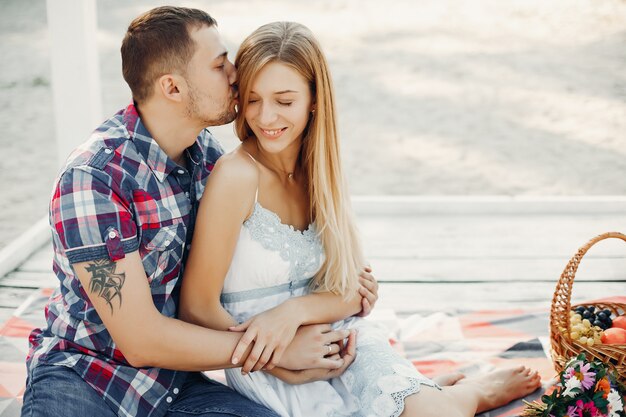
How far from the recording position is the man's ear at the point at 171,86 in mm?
2055

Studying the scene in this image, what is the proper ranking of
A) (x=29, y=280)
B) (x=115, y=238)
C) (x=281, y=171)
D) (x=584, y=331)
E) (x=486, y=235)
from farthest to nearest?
1. (x=486, y=235)
2. (x=29, y=280)
3. (x=584, y=331)
4. (x=281, y=171)
5. (x=115, y=238)

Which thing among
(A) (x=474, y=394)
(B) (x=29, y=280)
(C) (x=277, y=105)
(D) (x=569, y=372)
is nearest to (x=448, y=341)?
(A) (x=474, y=394)

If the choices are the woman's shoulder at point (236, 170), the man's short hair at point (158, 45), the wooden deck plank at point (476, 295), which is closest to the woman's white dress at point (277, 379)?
the woman's shoulder at point (236, 170)

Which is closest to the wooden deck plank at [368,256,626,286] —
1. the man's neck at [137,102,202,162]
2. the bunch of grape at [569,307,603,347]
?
the bunch of grape at [569,307,603,347]

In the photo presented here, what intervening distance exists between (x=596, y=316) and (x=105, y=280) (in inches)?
62.0

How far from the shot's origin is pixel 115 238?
1847 millimetres

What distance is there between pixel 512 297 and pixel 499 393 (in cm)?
90

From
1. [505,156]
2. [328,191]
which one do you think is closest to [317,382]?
[328,191]

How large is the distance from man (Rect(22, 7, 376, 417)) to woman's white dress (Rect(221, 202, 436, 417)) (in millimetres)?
64

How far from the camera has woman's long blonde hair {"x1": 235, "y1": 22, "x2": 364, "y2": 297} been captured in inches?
84.0

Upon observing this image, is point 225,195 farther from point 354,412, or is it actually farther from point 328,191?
point 354,412

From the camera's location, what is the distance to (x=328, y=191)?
229cm

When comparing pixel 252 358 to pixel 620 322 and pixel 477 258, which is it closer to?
pixel 620 322

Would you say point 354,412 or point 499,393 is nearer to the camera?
point 354,412
